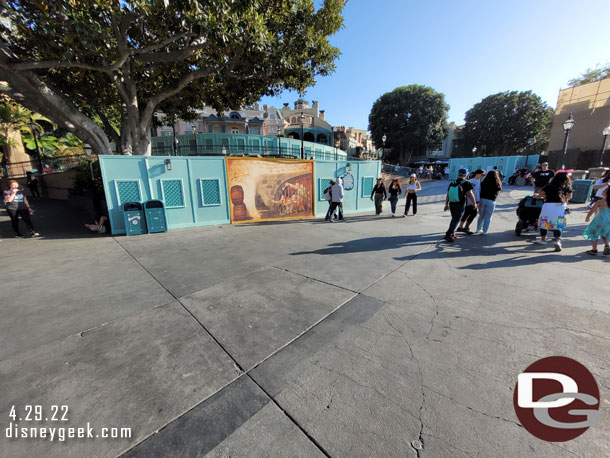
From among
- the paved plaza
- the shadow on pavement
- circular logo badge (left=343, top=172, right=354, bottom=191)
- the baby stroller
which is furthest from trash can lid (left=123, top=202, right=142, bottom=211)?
the baby stroller

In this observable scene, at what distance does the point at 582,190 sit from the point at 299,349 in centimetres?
1729

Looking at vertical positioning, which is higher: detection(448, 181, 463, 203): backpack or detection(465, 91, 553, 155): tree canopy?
detection(465, 91, 553, 155): tree canopy

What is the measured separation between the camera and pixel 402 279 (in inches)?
171

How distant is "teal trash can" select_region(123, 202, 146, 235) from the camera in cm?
780

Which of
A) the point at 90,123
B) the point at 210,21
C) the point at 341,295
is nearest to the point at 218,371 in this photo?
the point at 341,295

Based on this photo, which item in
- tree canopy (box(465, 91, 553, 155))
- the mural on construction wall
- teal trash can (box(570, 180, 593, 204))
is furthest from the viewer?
tree canopy (box(465, 91, 553, 155))

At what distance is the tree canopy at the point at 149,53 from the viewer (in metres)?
6.52

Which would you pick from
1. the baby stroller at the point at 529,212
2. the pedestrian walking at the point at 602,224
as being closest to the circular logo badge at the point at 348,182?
the baby stroller at the point at 529,212

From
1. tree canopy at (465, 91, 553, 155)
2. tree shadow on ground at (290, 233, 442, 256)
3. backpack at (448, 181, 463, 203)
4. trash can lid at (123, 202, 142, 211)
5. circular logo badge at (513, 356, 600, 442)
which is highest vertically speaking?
tree canopy at (465, 91, 553, 155)

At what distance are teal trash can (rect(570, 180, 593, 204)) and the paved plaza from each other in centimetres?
1079

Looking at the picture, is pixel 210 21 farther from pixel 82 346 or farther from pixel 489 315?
pixel 489 315

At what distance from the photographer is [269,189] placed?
1039 cm

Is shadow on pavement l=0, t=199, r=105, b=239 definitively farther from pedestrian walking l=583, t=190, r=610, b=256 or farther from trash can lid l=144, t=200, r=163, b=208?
pedestrian walking l=583, t=190, r=610, b=256

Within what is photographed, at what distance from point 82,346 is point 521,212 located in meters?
10.0
